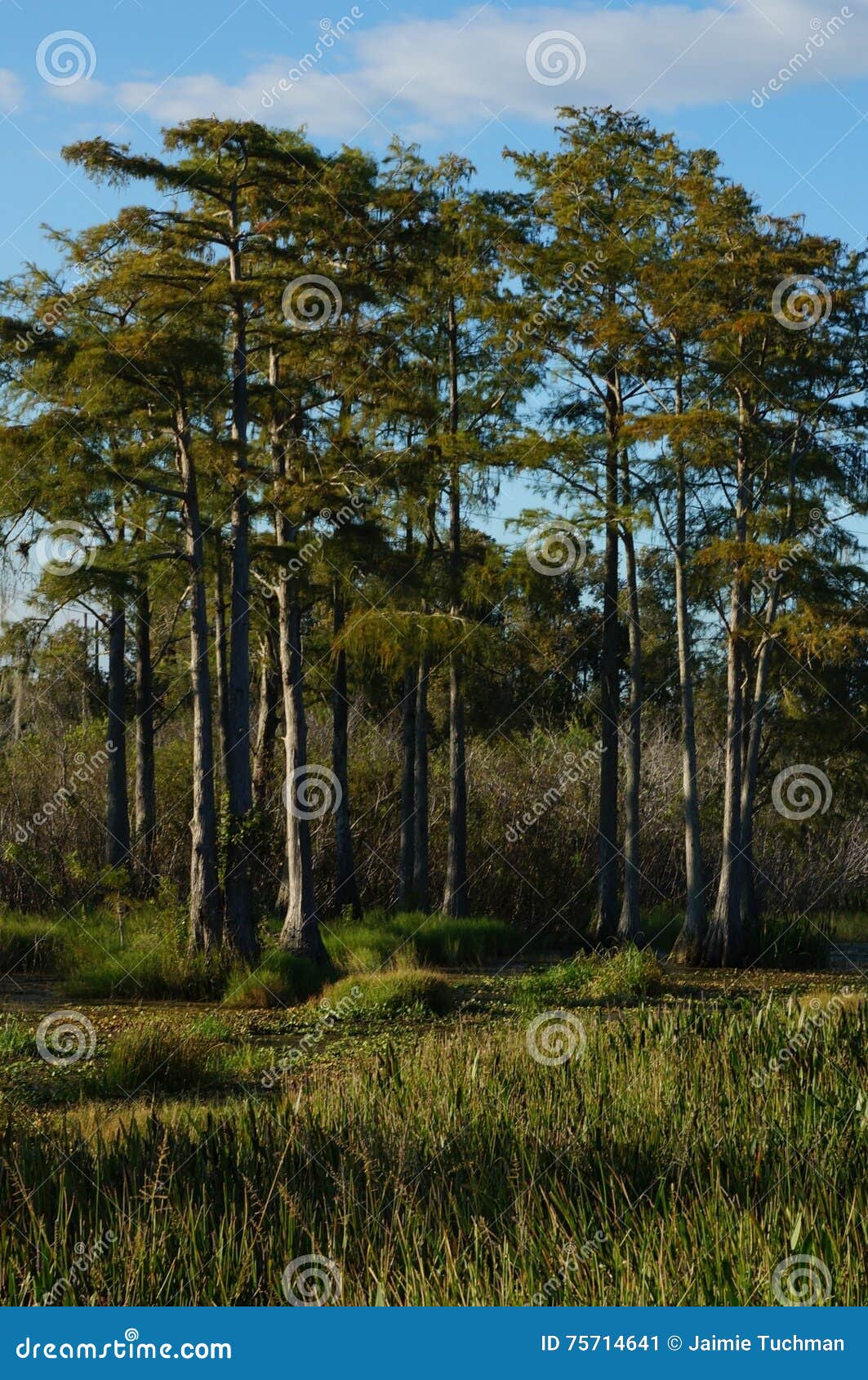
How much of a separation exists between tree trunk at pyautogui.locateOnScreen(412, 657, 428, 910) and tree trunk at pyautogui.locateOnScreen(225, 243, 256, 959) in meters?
4.44

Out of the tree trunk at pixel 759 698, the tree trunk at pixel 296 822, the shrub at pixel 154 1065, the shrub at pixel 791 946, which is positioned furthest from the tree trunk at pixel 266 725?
the shrub at pixel 154 1065

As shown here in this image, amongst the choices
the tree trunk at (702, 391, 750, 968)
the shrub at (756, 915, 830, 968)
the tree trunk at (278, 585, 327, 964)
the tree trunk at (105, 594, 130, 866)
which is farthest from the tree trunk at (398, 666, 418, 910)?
the shrub at (756, 915, 830, 968)

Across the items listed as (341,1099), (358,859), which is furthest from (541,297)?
(341,1099)

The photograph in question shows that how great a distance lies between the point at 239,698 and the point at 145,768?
5930 mm

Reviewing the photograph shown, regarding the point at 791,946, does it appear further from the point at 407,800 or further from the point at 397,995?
the point at 397,995

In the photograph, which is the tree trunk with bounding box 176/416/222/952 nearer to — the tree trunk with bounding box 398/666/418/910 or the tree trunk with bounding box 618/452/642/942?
the tree trunk with bounding box 398/666/418/910

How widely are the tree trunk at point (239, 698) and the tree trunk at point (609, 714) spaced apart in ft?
→ 20.5

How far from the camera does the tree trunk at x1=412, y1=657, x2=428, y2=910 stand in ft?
75.5

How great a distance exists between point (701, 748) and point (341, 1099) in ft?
84.8

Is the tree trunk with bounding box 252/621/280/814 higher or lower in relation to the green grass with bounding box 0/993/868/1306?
higher

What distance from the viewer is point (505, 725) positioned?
2756 cm

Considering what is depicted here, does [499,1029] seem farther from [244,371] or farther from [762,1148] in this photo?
[244,371]

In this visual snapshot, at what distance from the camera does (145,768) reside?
78.5 feet

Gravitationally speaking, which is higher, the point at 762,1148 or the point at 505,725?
the point at 505,725
